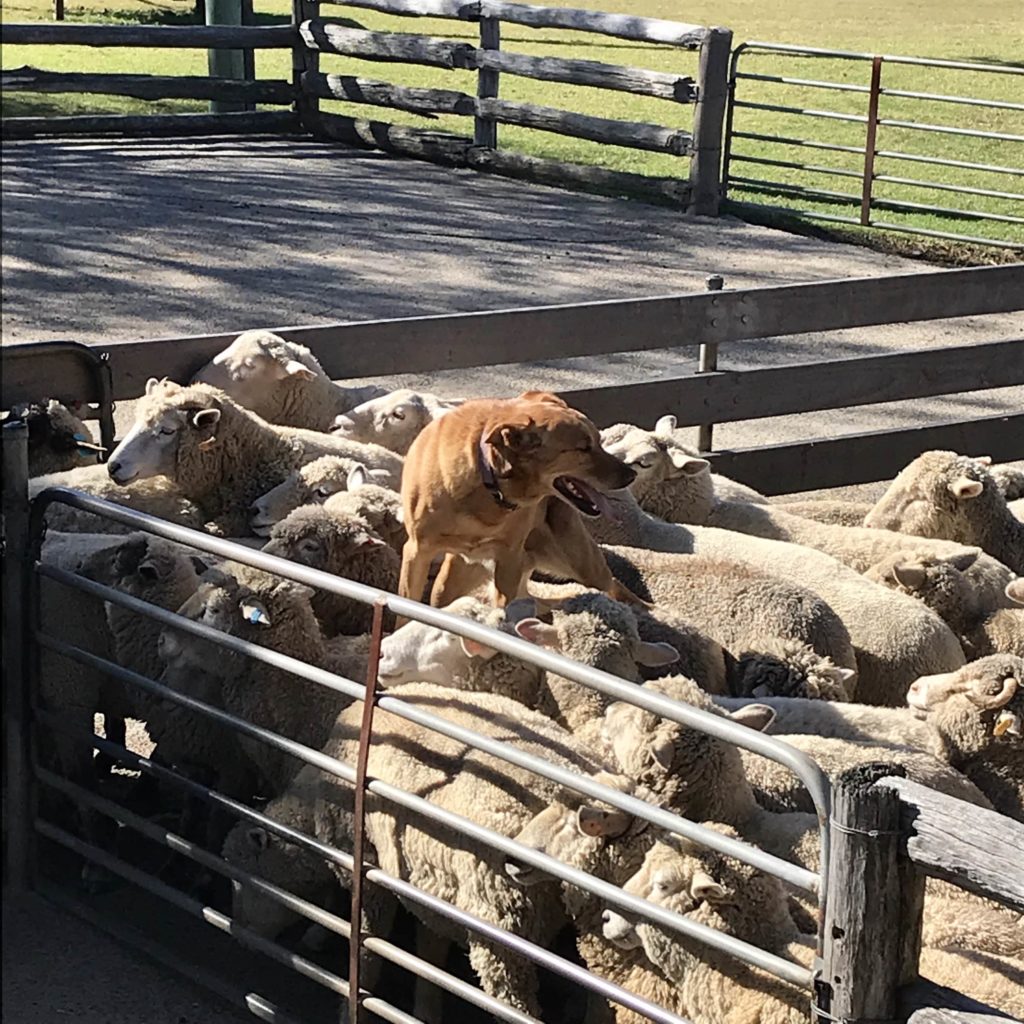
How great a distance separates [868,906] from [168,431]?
12.9 feet

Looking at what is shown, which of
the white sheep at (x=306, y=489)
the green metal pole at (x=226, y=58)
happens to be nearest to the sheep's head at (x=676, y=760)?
the white sheep at (x=306, y=489)

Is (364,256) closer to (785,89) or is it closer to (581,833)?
(785,89)

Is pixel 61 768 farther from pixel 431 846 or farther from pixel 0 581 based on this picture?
pixel 431 846

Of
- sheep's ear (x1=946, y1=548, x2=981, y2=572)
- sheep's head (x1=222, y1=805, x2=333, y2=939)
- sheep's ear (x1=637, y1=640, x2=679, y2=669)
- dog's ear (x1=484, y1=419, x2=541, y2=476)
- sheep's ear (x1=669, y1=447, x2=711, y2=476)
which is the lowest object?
sheep's head (x1=222, y1=805, x2=333, y2=939)

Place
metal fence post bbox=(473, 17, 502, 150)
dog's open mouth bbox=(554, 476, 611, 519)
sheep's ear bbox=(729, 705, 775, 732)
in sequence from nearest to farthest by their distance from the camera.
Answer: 1. sheep's ear bbox=(729, 705, 775, 732)
2. dog's open mouth bbox=(554, 476, 611, 519)
3. metal fence post bbox=(473, 17, 502, 150)

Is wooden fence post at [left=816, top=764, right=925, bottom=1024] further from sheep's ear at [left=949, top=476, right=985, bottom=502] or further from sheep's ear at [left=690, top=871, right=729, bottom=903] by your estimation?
sheep's ear at [left=949, top=476, right=985, bottom=502]

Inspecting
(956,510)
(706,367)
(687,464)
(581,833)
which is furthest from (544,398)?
(706,367)

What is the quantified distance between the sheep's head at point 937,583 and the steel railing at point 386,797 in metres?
2.63

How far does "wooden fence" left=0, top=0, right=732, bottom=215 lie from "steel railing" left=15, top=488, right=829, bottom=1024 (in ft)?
41.3

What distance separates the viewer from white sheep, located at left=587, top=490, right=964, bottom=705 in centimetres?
571

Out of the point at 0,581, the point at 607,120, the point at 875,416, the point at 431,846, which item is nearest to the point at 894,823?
the point at 431,846

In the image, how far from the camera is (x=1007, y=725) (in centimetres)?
474

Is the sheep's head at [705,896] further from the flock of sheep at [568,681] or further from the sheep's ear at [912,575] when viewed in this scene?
the sheep's ear at [912,575]

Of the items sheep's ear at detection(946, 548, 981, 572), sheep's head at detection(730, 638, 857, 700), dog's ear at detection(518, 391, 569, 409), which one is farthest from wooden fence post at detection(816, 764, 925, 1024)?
sheep's ear at detection(946, 548, 981, 572)
